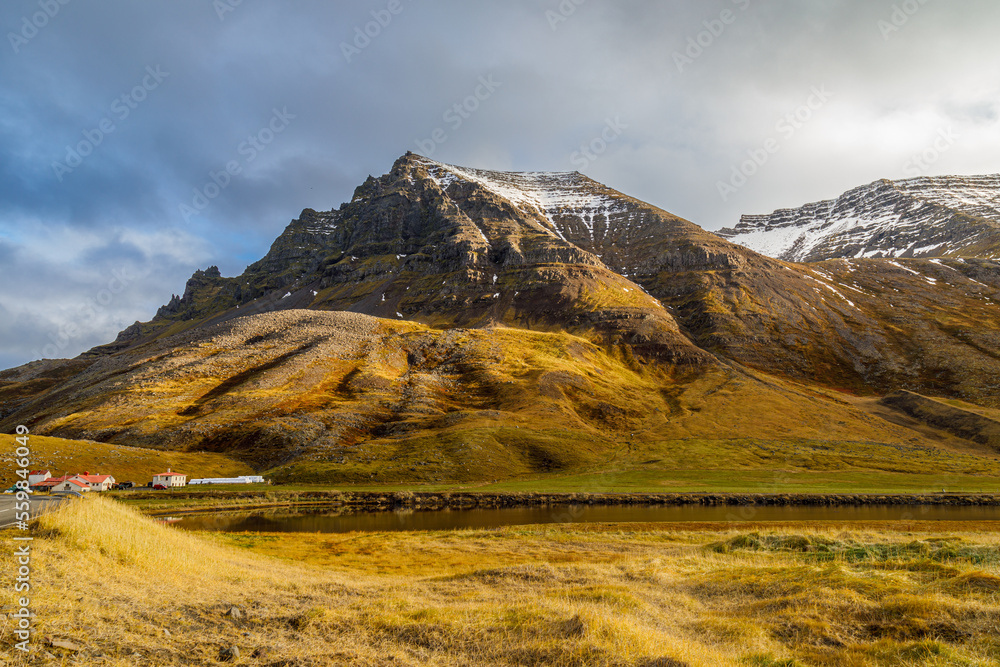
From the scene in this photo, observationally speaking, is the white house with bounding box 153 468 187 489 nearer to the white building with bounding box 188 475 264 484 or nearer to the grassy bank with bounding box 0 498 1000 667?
the white building with bounding box 188 475 264 484

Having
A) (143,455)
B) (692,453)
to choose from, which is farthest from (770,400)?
(143,455)

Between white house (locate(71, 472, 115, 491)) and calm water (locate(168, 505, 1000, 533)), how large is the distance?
25437mm

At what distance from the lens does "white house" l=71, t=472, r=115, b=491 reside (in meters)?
71.6

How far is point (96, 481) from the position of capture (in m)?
76.2

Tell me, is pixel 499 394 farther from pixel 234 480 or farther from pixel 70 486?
pixel 70 486

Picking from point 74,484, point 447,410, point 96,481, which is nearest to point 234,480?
point 96,481

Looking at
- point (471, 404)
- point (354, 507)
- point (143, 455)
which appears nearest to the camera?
point (354, 507)

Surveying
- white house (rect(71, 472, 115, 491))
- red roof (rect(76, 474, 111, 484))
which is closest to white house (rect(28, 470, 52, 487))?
white house (rect(71, 472, 115, 491))

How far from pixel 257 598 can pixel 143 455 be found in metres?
100

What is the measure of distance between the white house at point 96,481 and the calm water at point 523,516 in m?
25.4

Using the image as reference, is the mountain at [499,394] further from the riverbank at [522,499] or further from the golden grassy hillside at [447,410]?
the riverbank at [522,499]

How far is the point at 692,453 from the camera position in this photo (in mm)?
107125

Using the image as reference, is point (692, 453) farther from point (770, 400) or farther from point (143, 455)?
point (143, 455)

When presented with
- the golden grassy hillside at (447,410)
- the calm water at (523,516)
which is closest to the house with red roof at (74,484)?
the golden grassy hillside at (447,410)
